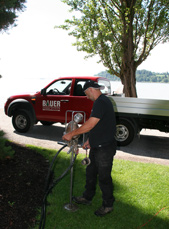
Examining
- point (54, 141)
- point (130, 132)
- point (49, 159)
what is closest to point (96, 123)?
point (49, 159)

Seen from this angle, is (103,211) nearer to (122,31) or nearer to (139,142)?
(139,142)

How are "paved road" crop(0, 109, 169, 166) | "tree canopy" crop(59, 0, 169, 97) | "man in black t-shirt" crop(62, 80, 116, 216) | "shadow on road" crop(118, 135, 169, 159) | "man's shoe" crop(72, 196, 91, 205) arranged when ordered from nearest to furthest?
"man in black t-shirt" crop(62, 80, 116, 216) < "man's shoe" crop(72, 196, 91, 205) < "paved road" crop(0, 109, 169, 166) < "shadow on road" crop(118, 135, 169, 159) < "tree canopy" crop(59, 0, 169, 97)

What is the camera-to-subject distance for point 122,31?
14.2 meters

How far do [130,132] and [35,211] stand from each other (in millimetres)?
4529

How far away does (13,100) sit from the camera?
9.21 m

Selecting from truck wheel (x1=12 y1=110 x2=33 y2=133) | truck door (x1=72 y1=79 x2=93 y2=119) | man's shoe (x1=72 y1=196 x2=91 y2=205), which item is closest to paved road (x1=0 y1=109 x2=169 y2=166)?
truck wheel (x1=12 y1=110 x2=33 y2=133)

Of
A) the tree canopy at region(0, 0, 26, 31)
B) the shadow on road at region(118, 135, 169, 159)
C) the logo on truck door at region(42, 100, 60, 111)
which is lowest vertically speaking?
the shadow on road at region(118, 135, 169, 159)

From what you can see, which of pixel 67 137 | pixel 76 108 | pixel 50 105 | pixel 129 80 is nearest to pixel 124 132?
pixel 76 108

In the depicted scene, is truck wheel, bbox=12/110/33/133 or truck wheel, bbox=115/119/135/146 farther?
truck wheel, bbox=12/110/33/133

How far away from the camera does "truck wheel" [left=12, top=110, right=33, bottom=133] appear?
885 centimetres

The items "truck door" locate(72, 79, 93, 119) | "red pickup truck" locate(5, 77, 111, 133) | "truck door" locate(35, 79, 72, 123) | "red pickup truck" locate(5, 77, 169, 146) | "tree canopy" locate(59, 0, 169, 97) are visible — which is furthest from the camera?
"tree canopy" locate(59, 0, 169, 97)

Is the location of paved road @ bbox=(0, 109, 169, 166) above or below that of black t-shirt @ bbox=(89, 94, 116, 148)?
below

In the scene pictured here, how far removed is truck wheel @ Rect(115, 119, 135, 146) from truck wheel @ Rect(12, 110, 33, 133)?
322cm

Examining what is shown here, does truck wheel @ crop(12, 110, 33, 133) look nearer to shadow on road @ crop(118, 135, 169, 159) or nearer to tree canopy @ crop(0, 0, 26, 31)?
shadow on road @ crop(118, 135, 169, 159)
